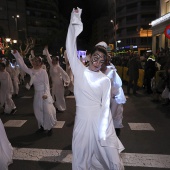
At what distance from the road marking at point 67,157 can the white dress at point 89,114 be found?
169 centimetres

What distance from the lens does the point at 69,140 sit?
6121 mm

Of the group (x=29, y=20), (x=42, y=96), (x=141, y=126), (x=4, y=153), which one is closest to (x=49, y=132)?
(x=42, y=96)

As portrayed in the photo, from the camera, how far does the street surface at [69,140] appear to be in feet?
15.7

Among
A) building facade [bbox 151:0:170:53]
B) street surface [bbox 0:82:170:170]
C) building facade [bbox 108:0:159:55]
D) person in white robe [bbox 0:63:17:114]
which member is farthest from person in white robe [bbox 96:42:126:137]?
building facade [bbox 108:0:159:55]

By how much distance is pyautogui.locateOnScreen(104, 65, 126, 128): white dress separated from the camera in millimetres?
5481

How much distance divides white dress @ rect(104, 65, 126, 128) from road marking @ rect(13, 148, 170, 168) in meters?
1.23

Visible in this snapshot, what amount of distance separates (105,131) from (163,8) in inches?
1070

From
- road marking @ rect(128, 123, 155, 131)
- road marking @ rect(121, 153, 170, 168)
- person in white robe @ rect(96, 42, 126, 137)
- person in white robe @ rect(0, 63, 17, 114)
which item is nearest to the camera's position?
road marking @ rect(121, 153, 170, 168)

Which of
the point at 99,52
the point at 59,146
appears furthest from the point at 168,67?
the point at 99,52

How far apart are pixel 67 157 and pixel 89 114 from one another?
2.17 metres

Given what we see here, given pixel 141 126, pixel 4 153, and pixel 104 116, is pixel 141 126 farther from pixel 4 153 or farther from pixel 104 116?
pixel 104 116

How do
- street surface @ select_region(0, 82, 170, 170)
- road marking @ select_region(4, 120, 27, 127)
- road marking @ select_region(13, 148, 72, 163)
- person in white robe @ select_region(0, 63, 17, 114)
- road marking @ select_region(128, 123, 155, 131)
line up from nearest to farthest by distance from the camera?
street surface @ select_region(0, 82, 170, 170)
road marking @ select_region(13, 148, 72, 163)
road marking @ select_region(128, 123, 155, 131)
road marking @ select_region(4, 120, 27, 127)
person in white robe @ select_region(0, 63, 17, 114)

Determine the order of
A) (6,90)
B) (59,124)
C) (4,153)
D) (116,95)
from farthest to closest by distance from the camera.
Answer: (6,90)
(59,124)
(116,95)
(4,153)

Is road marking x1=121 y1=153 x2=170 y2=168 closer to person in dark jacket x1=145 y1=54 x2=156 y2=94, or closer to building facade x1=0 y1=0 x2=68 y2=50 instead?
person in dark jacket x1=145 y1=54 x2=156 y2=94
